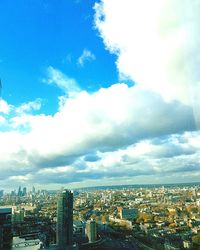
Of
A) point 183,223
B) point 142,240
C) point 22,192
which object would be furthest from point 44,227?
point 22,192

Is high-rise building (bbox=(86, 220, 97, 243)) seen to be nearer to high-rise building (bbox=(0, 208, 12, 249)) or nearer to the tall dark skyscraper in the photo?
the tall dark skyscraper

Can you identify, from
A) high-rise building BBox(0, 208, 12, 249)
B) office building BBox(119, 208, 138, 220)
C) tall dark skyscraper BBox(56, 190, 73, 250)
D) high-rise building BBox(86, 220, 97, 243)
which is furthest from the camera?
office building BBox(119, 208, 138, 220)

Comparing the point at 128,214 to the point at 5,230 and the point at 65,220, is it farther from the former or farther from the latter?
the point at 5,230

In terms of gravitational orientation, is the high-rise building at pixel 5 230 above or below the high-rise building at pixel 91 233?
above

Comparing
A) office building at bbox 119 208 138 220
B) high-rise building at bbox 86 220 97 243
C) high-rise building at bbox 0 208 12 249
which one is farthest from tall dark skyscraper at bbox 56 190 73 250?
office building at bbox 119 208 138 220

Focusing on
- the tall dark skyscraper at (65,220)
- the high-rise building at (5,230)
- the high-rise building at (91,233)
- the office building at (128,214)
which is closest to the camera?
the high-rise building at (5,230)

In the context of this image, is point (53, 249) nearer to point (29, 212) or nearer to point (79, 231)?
point (79, 231)

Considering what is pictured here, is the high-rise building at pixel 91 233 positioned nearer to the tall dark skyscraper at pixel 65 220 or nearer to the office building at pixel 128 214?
the tall dark skyscraper at pixel 65 220

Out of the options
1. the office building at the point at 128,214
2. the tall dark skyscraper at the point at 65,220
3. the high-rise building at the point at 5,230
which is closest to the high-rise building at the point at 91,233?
the tall dark skyscraper at the point at 65,220

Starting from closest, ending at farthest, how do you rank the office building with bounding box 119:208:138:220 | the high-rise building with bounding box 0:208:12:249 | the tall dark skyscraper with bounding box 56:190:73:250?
the high-rise building with bounding box 0:208:12:249
the tall dark skyscraper with bounding box 56:190:73:250
the office building with bounding box 119:208:138:220
